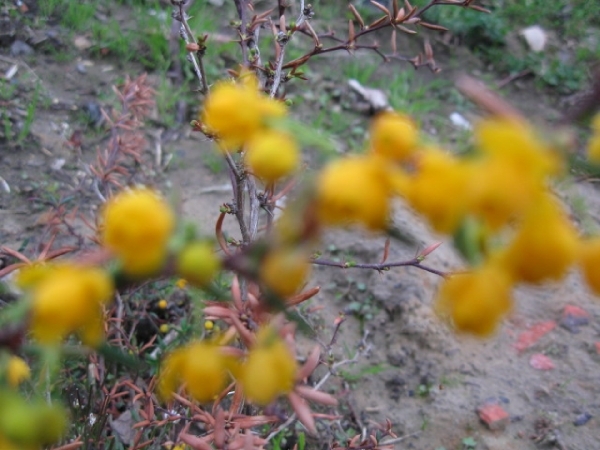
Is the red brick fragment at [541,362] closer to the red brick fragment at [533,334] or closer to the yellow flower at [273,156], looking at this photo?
the red brick fragment at [533,334]

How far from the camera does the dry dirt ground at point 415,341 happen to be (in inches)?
75.8

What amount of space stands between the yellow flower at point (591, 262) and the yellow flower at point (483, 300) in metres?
0.08

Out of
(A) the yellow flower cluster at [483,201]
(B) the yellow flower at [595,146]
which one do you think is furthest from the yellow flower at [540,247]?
(B) the yellow flower at [595,146]

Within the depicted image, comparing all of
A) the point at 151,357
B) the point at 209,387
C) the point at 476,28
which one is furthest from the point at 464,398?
the point at 476,28

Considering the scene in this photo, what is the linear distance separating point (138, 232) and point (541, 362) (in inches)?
→ 74.3

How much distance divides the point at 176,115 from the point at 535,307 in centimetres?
179

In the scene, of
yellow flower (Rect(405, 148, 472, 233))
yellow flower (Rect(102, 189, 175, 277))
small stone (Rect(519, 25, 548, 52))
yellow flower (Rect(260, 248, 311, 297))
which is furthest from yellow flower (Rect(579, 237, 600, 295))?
small stone (Rect(519, 25, 548, 52))

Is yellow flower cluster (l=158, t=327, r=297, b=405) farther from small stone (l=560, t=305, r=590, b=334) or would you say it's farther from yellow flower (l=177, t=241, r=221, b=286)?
small stone (l=560, t=305, r=590, b=334)

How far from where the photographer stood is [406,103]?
330 centimetres

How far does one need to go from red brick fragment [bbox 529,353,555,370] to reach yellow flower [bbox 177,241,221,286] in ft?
5.82

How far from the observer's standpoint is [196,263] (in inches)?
23.9

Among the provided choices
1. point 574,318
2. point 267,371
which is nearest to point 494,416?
point 574,318

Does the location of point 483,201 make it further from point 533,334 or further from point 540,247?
point 533,334

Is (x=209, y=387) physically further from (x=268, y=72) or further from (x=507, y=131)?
(x=268, y=72)
